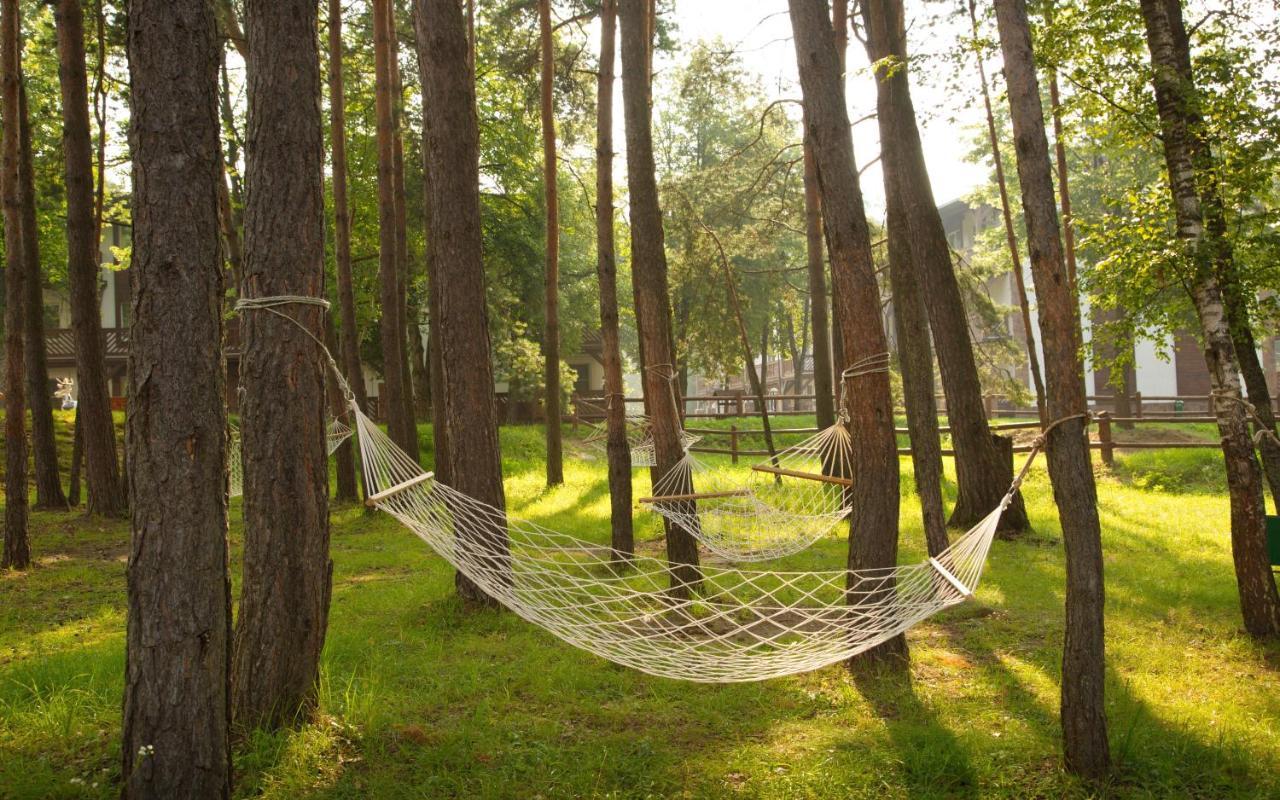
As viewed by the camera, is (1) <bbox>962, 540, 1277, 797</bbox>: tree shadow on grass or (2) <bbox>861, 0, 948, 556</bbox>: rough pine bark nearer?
(1) <bbox>962, 540, 1277, 797</bbox>: tree shadow on grass

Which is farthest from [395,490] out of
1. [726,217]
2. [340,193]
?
[726,217]

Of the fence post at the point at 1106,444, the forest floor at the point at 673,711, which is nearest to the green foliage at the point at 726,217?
the fence post at the point at 1106,444

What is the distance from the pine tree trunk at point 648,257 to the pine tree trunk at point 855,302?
5.04ft

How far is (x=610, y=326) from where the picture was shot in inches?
255

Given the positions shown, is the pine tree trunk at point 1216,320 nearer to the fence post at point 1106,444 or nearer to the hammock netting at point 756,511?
the hammock netting at point 756,511

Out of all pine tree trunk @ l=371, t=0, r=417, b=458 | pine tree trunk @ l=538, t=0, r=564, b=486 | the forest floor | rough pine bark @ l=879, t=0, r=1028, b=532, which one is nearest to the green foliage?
pine tree trunk @ l=538, t=0, r=564, b=486

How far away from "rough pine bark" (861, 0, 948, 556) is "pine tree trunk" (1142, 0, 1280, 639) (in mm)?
1271

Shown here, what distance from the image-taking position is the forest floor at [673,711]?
119 inches

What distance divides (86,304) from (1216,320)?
Result: 820 cm

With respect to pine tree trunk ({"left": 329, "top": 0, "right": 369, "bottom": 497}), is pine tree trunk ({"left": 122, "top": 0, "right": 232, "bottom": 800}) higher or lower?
lower

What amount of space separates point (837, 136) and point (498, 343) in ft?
35.0

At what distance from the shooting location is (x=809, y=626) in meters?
5.06

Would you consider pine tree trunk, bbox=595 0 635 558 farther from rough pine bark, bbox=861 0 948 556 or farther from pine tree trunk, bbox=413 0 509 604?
rough pine bark, bbox=861 0 948 556

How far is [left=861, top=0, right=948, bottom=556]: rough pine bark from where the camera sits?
502cm
